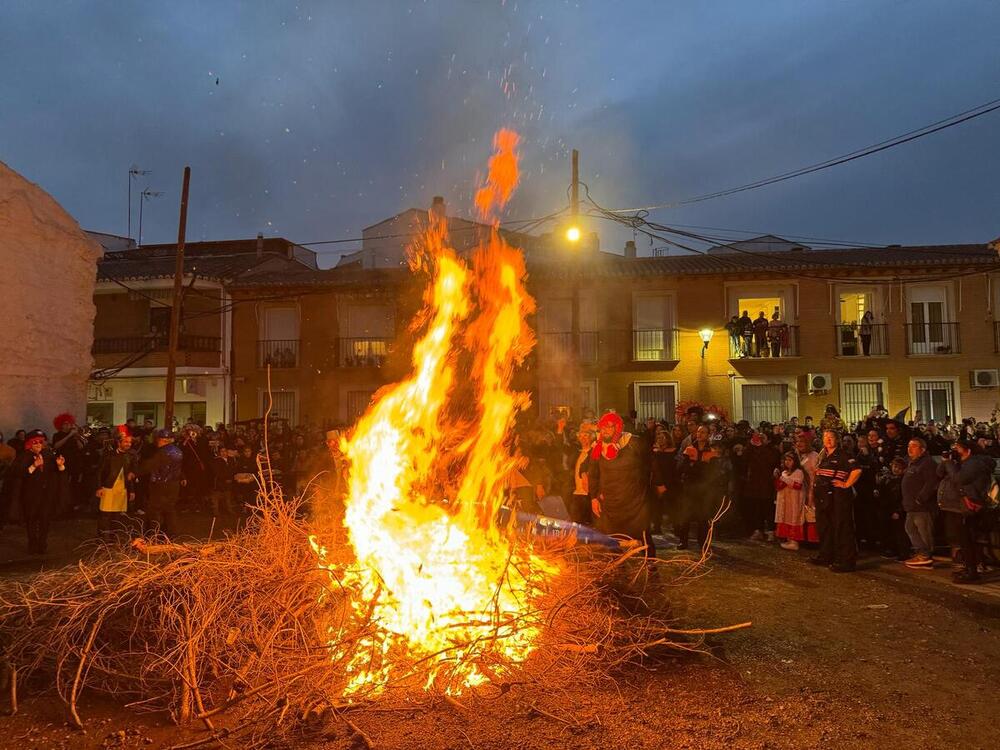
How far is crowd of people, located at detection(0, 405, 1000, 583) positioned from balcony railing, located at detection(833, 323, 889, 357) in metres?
9.80

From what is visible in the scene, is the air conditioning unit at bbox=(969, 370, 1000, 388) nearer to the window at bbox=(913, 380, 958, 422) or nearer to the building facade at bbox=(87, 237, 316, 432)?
the window at bbox=(913, 380, 958, 422)

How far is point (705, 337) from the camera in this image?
896 inches

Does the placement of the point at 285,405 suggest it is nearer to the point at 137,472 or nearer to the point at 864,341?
the point at 137,472

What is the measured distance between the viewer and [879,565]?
8.95 metres

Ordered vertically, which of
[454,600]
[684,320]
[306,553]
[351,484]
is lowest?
[454,600]

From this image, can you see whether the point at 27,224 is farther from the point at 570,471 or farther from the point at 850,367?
the point at 850,367

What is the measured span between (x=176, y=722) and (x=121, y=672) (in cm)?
73

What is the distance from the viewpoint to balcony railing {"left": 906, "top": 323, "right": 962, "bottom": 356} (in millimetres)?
22609

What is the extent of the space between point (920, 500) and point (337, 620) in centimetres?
716

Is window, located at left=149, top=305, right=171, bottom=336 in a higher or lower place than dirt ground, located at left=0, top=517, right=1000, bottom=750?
higher

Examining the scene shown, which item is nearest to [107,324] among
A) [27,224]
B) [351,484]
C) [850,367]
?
[27,224]

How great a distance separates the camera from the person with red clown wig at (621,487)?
755 centimetres

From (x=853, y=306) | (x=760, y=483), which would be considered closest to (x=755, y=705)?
(x=760, y=483)

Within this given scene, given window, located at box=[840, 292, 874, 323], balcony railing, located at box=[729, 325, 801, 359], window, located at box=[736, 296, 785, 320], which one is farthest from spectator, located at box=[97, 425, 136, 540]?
window, located at box=[840, 292, 874, 323]
